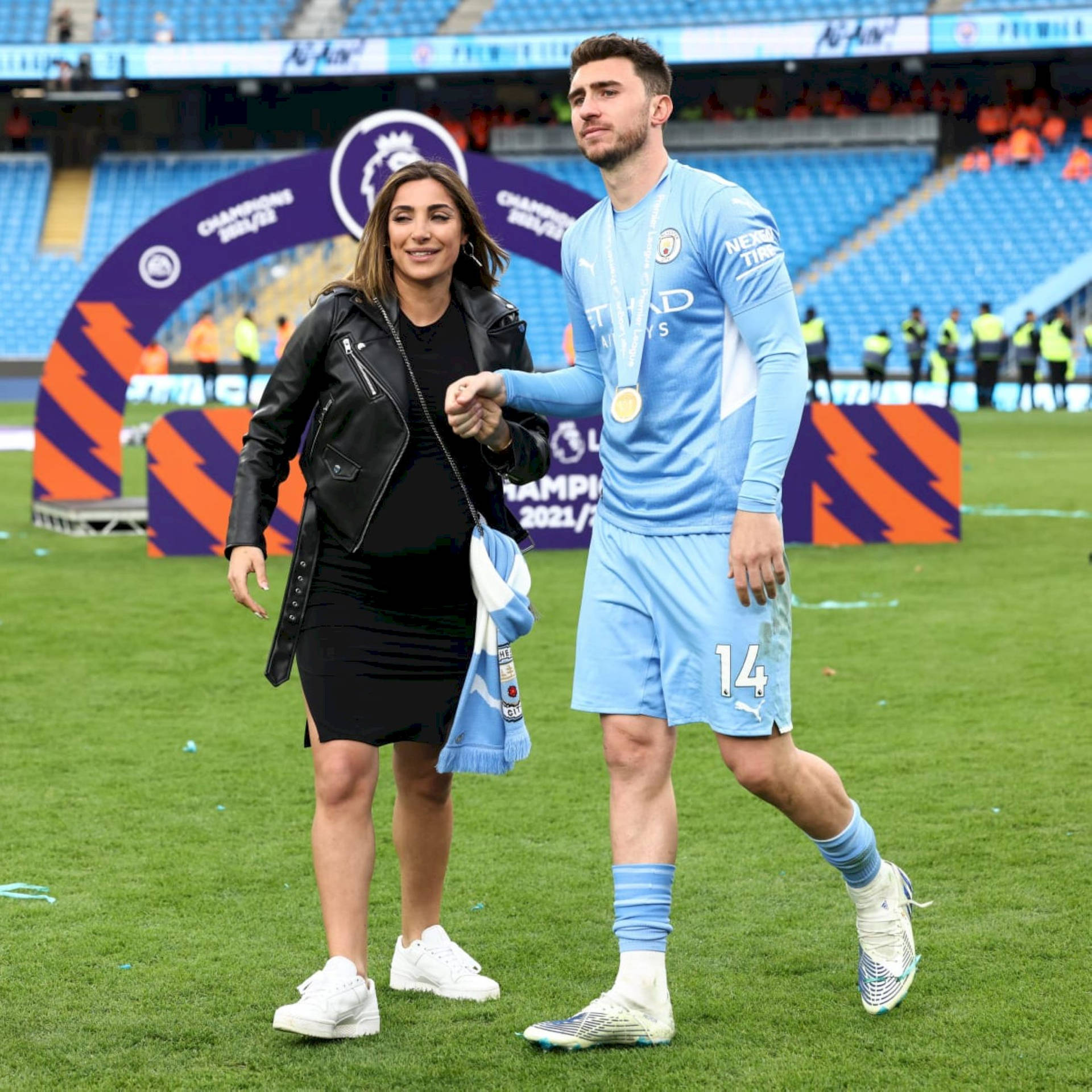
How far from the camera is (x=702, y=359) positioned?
350cm

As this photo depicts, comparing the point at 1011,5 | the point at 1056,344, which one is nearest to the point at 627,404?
the point at 1056,344

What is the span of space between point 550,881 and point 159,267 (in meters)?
8.56

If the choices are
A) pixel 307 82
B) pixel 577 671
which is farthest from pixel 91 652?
pixel 307 82

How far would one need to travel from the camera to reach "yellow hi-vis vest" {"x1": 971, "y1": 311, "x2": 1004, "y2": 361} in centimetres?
2833

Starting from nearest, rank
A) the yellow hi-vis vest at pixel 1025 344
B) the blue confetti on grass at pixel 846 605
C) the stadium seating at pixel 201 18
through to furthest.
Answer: the blue confetti on grass at pixel 846 605, the yellow hi-vis vest at pixel 1025 344, the stadium seating at pixel 201 18

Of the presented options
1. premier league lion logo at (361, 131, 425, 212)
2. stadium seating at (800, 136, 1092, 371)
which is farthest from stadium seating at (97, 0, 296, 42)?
premier league lion logo at (361, 131, 425, 212)

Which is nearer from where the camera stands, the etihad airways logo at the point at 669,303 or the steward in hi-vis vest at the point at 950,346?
the etihad airways logo at the point at 669,303

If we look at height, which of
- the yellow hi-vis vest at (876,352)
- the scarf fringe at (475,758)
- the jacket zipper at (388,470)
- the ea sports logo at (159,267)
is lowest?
the scarf fringe at (475,758)

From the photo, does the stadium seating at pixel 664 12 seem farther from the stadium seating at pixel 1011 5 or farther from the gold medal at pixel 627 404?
the gold medal at pixel 627 404

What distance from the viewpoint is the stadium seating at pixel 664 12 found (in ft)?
118

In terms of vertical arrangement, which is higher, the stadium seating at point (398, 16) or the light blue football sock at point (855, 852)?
the stadium seating at point (398, 16)

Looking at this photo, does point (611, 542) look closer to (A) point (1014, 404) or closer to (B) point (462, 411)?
(B) point (462, 411)

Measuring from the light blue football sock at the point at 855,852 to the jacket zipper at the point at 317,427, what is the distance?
137 centimetres

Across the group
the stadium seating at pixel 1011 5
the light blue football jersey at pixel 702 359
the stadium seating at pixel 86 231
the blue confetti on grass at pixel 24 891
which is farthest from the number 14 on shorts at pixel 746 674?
the stadium seating at pixel 1011 5
